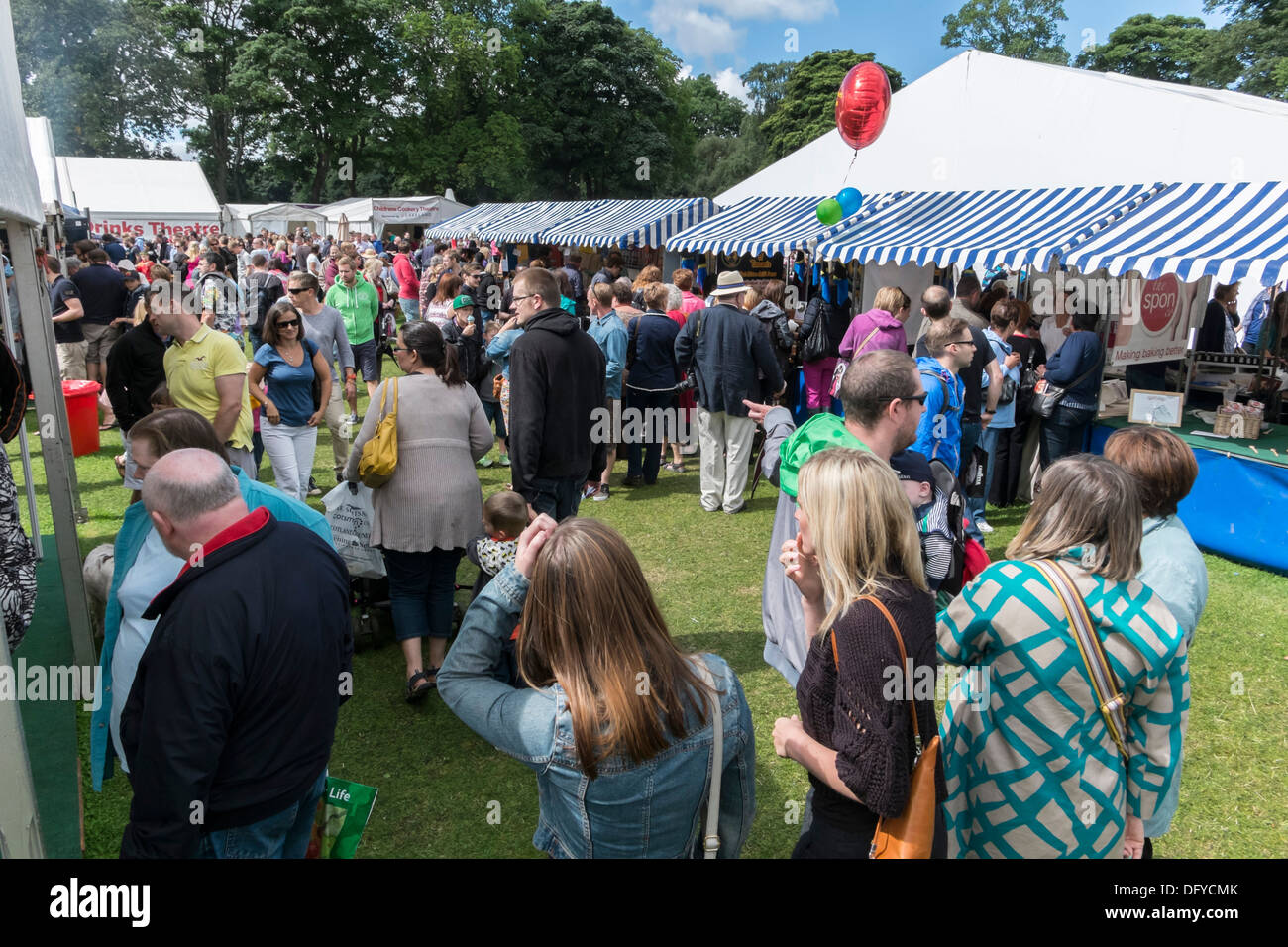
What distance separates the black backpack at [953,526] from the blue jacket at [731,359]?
3839mm

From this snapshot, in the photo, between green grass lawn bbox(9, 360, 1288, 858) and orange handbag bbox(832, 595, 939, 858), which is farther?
green grass lawn bbox(9, 360, 1288, 858)

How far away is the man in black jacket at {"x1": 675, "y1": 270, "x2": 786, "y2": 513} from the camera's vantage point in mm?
7180

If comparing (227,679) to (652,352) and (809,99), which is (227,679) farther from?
(809,99)

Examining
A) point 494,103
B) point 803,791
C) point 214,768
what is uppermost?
point 494,103

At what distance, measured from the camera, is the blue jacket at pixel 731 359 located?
716 centimetres

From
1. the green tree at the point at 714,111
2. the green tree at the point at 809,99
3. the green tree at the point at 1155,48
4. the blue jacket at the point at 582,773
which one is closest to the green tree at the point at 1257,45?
the green tree at the point at 1155,48

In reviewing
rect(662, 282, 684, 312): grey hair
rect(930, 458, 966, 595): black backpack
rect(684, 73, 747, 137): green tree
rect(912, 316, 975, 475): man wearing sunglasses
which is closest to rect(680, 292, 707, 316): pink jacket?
rect(662, 282, 684, 312): grey hair

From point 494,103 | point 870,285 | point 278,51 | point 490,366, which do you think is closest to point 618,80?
point 494,103

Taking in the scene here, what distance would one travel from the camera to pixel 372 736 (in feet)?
13.2

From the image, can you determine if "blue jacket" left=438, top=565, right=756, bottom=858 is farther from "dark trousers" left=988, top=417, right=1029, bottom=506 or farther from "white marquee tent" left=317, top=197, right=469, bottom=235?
"white marquee tent" left=317, top=197, right=469, bottom=235

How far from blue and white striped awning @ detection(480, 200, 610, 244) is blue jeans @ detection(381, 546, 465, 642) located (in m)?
14.6

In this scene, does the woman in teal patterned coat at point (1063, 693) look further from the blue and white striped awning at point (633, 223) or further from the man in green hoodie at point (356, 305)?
the blue and white striped awning at point (633, 223)

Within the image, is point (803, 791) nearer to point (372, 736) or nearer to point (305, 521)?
point (372, 736)

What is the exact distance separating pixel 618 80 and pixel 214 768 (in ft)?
167
